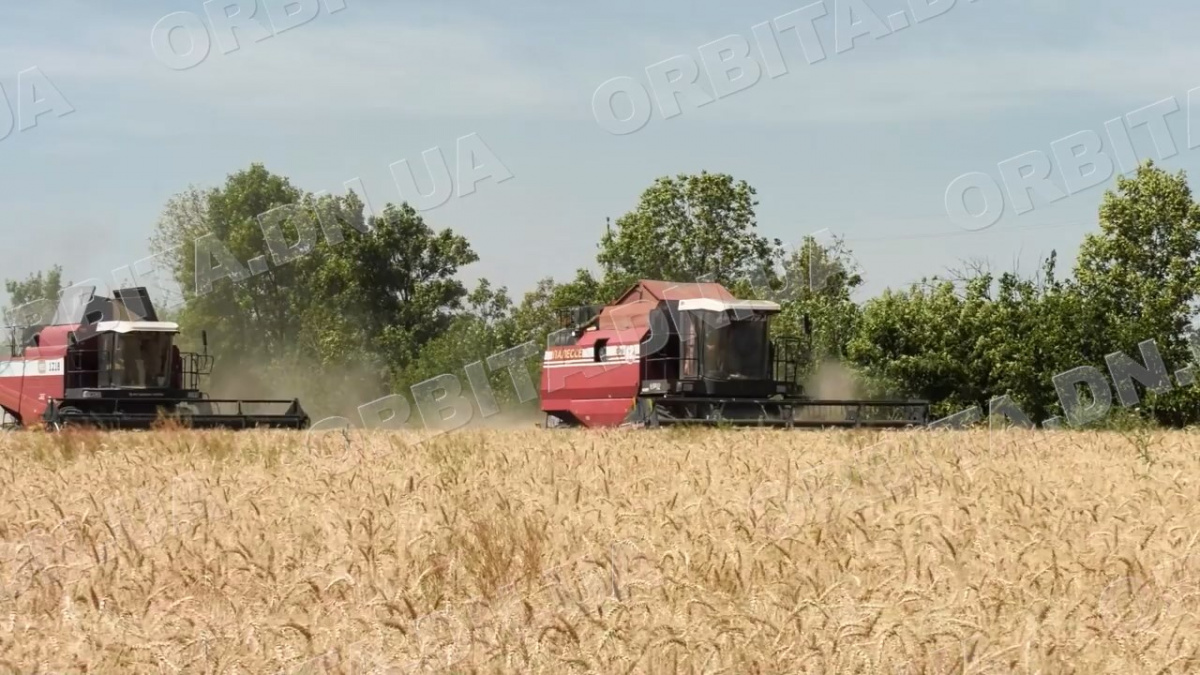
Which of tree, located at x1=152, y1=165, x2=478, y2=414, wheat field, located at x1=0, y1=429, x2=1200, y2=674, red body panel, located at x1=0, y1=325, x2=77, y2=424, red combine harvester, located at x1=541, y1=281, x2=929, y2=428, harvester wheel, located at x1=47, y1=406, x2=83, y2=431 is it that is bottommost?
wheat field, located at x1=0, y1=429, x2=1200, y2=674

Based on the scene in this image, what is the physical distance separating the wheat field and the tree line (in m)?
17.3

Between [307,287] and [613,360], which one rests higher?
[307,287]

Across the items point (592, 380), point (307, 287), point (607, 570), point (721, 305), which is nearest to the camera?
point (607, 570)

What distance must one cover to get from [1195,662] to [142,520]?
501 cm

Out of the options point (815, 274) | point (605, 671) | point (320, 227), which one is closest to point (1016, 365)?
point (815, 274)

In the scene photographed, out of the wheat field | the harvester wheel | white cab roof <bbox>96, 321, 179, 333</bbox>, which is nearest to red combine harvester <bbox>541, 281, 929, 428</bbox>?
white cab roof <bbox>96, 321, 179, 333</bbox>

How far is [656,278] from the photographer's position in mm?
63031

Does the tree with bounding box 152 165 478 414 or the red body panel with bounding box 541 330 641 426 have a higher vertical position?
the tree with bounding box 152 165 478 414

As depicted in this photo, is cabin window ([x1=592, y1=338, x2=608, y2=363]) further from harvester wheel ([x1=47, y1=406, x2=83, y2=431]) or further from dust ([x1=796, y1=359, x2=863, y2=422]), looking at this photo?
dust ([x1=796, y1=359, x2=863, y2=422])

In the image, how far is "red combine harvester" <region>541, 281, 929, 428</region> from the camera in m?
26.8

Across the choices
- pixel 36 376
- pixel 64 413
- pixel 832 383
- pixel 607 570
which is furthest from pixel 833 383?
pixel 607 570

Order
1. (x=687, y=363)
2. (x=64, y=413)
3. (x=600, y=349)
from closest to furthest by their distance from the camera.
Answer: (x=687, y=363), (x=64, y=413), (x=600, y=349)

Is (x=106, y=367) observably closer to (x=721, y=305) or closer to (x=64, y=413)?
(x=64, y=413)

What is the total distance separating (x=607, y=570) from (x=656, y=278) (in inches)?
2292
